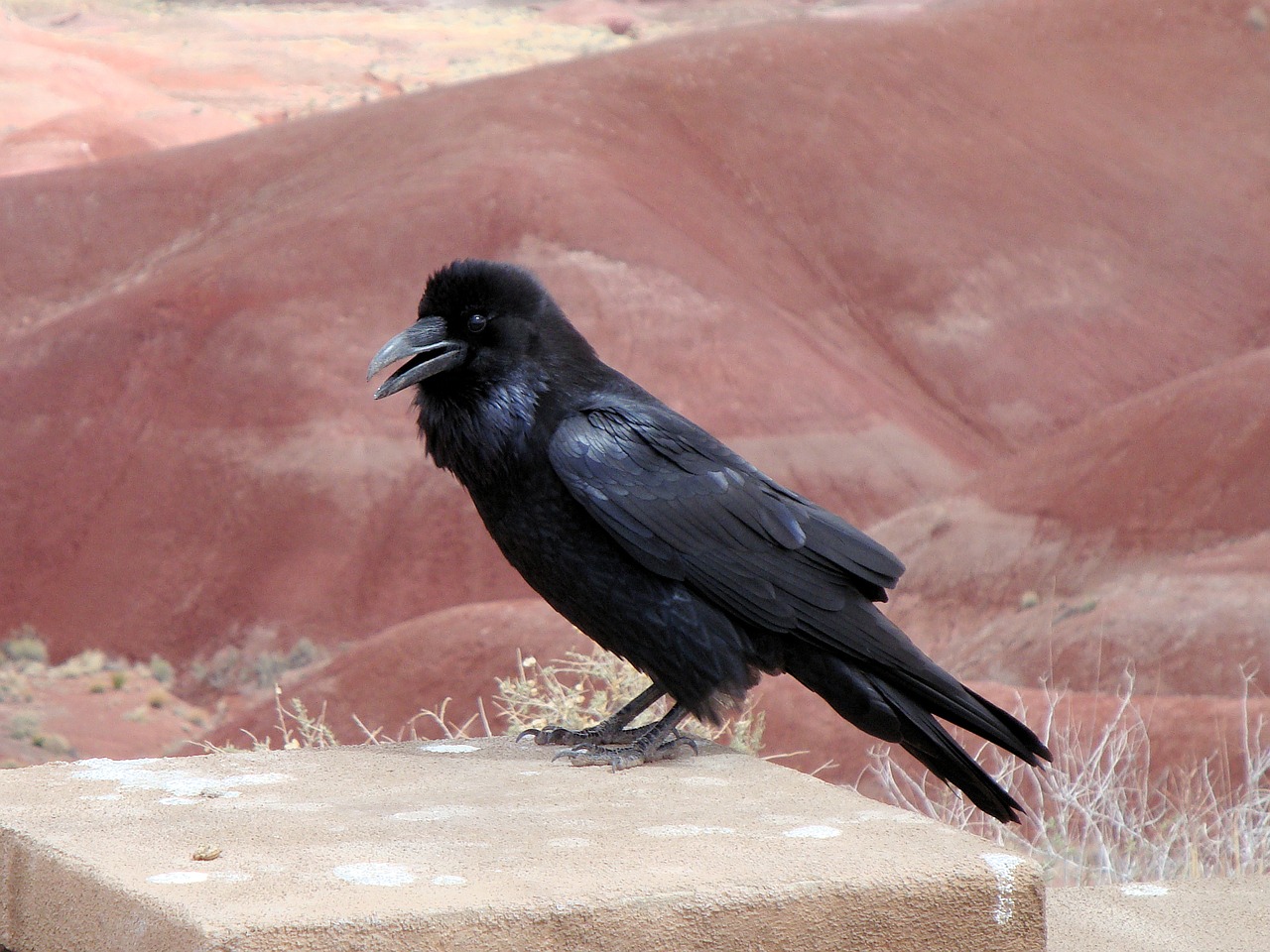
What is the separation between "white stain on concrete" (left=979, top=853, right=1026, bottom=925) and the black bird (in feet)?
3.30

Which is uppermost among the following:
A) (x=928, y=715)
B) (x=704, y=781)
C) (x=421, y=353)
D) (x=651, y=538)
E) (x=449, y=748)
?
(x=421, y=353)

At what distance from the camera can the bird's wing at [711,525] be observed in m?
4.23

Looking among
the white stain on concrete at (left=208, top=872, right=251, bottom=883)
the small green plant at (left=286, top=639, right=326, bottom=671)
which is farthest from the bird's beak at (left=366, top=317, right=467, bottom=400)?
the small green plant at (left=286, top=639, right=326, bottom=671)

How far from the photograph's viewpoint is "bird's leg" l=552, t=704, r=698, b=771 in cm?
427

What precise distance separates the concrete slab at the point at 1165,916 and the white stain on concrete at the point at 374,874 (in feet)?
5.82

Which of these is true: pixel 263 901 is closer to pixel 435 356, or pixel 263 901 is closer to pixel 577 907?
pixel 577 907

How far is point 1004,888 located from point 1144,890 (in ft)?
5.37

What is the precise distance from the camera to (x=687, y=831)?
11.0 feet

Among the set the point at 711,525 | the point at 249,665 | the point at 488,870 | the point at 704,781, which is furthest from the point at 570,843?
the point at 249,665

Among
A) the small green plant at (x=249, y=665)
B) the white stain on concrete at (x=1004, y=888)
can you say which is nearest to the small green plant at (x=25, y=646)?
the small green plant at (x=249, y=665)

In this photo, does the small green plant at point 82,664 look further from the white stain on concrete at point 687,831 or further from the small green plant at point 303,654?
the white stain on concrete at point 687,831

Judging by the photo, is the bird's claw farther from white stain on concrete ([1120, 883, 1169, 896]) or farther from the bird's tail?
white stain on concrete ([1120, 883, 1169, 896])

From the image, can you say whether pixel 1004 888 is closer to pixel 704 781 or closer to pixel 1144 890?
pixel 704 781

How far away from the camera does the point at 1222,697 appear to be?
37.9 feet
